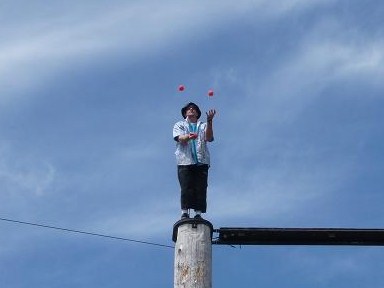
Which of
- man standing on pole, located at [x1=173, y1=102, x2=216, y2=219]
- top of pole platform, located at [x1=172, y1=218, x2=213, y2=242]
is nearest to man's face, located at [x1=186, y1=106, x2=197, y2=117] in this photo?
man standing on pole, located at [x1=173, y1=102, x2=216, y2=219]

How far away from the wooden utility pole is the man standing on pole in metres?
0.41

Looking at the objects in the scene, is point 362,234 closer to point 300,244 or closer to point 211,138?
point 300,244

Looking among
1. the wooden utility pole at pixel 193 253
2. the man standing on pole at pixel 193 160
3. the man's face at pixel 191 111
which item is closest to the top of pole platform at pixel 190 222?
the wooden utility pole at pixel 193 253

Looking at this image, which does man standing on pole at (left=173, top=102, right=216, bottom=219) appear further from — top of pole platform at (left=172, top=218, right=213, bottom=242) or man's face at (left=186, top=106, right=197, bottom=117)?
top of pole platform at (left=172, top=218, right=213, bottom=242)

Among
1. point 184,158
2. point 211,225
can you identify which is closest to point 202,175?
point 184,158

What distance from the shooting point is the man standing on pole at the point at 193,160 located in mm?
7102

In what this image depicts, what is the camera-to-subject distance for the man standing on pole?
7.10 metres

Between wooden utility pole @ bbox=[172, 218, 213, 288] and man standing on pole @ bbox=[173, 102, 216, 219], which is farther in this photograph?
man standing on pole @ bbox=[173, 102, 216, 219]

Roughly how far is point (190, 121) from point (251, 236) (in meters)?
1.46

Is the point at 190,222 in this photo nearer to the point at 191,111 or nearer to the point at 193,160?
the point at 193,160

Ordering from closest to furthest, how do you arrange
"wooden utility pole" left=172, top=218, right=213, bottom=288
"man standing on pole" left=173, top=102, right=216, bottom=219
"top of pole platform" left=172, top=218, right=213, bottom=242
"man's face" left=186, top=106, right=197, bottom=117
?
"wooden utility pole" left=172, top=218, right=213, bottom=288
"top of pole platform" left=172, top=218, right=213, bottom=242
"man standing on pole" left=173, top=102, right=216, bottom=219
"man's face" left=186, top=106, right=197, bottom=117

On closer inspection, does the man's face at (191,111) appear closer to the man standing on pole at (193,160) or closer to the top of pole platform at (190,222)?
the man standing on pole at (193,160)

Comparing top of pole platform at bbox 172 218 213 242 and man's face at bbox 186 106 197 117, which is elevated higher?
man's face at bbox 186 106 197 117

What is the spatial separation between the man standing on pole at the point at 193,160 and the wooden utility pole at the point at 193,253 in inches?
16.3
